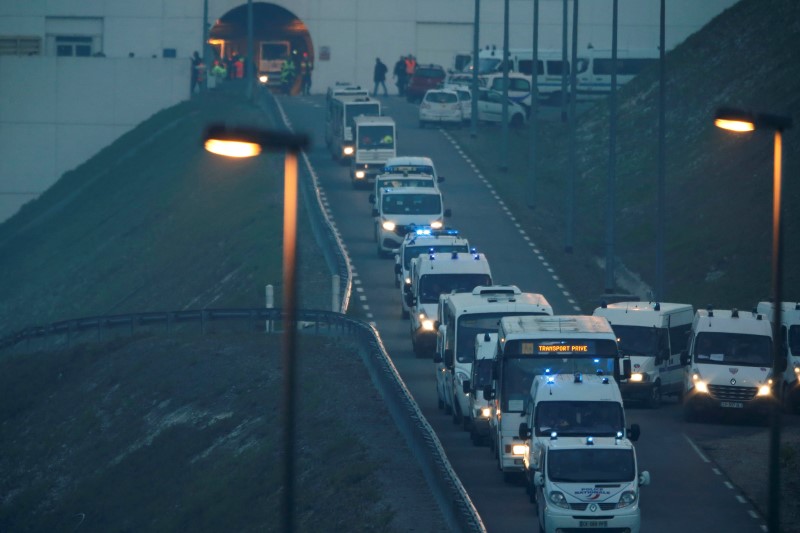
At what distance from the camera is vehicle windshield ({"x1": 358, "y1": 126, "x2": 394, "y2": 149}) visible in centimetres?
6038

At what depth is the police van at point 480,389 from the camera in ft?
92.6

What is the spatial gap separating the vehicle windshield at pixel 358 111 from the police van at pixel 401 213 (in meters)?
15.2

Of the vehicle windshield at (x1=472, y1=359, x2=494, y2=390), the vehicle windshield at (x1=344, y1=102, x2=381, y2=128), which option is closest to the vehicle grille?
the vehicle windshield at (x1=472, y1=359, x2=494, y2=390)

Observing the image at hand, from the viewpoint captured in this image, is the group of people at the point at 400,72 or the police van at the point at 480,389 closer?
the police van at the point at 480,389

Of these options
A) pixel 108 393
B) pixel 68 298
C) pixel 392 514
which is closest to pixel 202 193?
pixel 68 298

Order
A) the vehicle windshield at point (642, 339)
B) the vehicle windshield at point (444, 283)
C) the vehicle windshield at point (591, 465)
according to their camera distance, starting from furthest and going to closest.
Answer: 1. the vehicle windshield at point (444, 283)
2. the vehicle windshield at point (642, 339)
3. the vehicle windshield at point (591, 465)

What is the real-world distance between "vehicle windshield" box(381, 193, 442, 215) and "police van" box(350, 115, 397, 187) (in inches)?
436

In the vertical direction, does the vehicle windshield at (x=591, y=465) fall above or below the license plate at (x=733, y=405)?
below

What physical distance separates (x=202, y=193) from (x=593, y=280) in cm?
2436

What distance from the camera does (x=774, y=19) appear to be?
70.1 meters

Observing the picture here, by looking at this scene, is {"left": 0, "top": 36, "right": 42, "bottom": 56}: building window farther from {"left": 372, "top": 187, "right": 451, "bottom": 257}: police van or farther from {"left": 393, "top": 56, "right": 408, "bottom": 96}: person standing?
{"left": 372, "top": 187, "right": 451, "bottom": 257}: police van

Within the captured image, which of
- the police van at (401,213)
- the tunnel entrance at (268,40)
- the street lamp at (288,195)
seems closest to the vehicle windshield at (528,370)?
the street lamp at (288,195)

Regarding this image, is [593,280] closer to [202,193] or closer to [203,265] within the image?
[203,265]

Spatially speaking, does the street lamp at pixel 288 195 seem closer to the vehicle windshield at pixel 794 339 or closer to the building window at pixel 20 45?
the vehicle windshield at pixel 794 339
